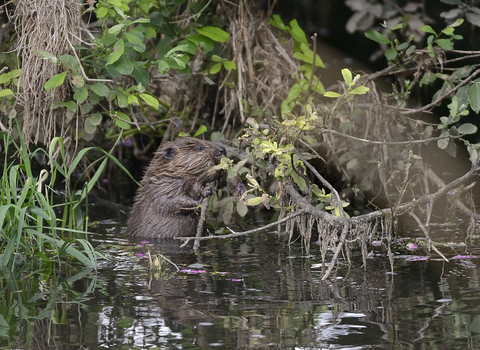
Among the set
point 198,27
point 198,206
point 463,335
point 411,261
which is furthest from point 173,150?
point 463,335

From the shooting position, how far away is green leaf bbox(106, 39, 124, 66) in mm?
4855

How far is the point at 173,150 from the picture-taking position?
571 centimetres

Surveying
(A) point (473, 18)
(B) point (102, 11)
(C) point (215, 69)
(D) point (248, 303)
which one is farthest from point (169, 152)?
(A) point (473, 18)

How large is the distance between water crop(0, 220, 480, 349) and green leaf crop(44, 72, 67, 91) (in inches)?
45.6

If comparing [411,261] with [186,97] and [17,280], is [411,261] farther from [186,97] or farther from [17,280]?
[186,97]

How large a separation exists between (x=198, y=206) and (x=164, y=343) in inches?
95.4

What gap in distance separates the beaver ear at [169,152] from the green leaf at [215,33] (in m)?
0.91

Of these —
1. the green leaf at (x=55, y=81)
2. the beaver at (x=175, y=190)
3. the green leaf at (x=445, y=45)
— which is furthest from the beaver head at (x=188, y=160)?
the green leaf at (x=445, y=45)

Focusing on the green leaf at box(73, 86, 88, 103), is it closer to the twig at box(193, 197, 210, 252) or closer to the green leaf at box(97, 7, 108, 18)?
the green leaf at box(97, 7, 108, 18)

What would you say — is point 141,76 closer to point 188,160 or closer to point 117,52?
point 117,52

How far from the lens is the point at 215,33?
5.69 m

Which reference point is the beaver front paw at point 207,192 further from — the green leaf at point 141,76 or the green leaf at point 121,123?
the green leaf at point 141,76

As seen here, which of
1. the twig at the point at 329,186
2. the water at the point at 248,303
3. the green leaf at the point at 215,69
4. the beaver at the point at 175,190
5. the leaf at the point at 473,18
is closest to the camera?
the water at the point at 248,303

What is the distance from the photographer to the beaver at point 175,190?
558 cm
